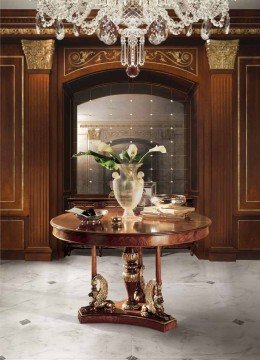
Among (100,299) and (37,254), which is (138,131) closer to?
(37,254)

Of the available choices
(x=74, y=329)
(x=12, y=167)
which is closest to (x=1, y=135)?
(x=12, y=167)

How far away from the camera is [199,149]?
579cm

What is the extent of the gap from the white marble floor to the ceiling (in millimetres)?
3464

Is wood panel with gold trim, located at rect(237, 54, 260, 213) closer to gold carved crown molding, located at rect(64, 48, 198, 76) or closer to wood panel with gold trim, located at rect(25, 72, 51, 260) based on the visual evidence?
gold carved crown molding, located at rect(64, 48, 198, 76)

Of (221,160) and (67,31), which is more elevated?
(67,31)

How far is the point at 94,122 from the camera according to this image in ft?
23.3

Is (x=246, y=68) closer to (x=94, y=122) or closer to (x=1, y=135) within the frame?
Answer: (x=94, y=122)

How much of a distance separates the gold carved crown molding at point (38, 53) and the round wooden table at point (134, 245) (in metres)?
3.04

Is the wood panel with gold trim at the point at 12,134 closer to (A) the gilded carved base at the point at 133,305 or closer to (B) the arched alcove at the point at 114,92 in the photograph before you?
(B) the arched alcove at the point at 114,92

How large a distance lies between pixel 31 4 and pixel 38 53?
2.10 feet

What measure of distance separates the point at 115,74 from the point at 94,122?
118cm

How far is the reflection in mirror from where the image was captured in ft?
23.0

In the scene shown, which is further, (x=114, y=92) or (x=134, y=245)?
(x=114, y=92)

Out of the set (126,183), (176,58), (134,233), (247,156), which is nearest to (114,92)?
(176,58)
